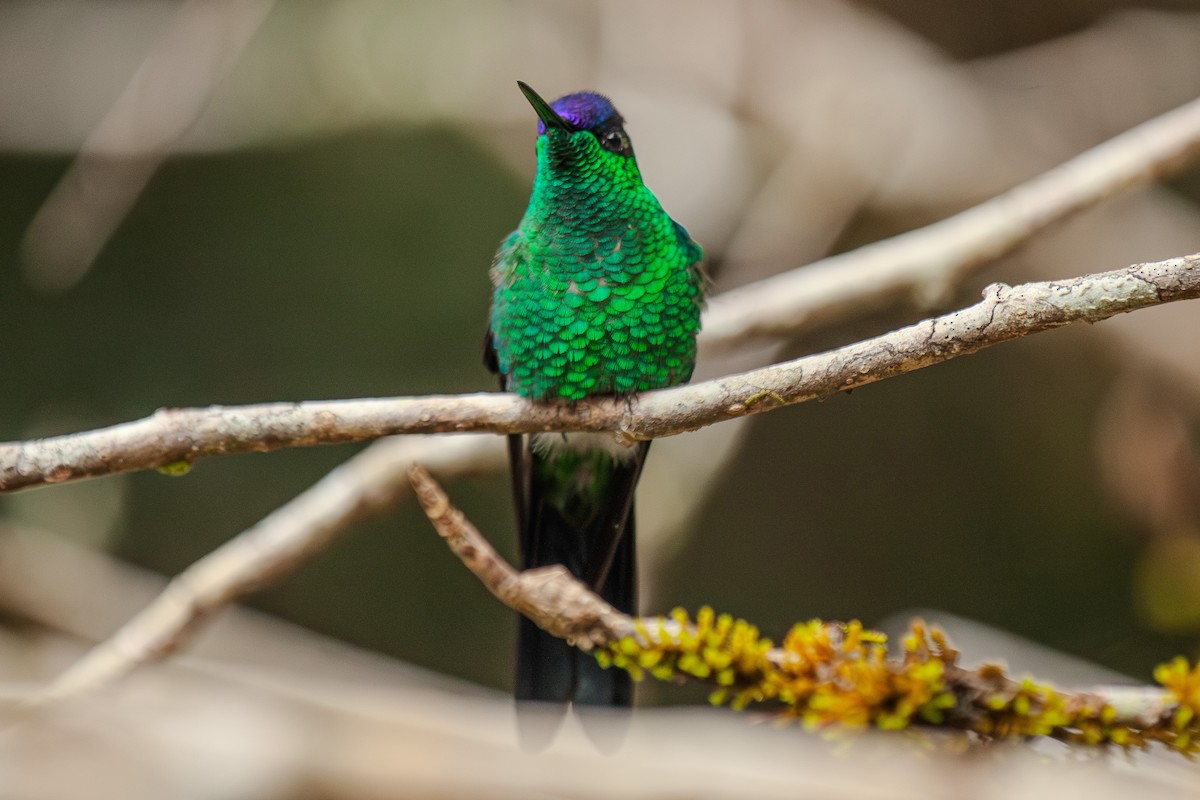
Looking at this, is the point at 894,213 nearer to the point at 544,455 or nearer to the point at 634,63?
the point at 634,63

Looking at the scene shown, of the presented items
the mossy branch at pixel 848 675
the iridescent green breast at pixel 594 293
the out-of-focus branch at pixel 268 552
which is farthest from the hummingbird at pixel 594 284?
the out-of-focus branch at pixel 268 552

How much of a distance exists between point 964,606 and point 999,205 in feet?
9.46

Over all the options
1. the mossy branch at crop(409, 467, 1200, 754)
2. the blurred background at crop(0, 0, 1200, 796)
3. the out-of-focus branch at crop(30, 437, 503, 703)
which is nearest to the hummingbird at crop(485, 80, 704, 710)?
the mossy branch at crop(409, 467, 1200, 754)

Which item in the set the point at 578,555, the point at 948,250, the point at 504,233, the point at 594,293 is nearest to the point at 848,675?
the point at 594,293

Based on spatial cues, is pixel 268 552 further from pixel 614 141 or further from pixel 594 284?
pixel 614 141

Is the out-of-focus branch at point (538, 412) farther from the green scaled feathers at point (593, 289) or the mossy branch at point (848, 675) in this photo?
the mossy branch at point (848, 675)

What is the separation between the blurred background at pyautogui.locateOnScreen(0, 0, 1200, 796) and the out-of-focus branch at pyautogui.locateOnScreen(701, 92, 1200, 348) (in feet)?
2.53

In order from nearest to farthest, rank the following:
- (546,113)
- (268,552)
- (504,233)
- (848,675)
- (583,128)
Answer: (848,675)
(546,113)
(583,128)
(268,552)
(504,233)

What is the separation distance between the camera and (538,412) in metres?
2.16

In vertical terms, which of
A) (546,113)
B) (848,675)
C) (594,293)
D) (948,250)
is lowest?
(848,675)

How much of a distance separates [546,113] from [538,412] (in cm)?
62

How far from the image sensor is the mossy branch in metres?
1.57

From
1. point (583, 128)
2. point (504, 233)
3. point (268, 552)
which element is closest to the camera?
point (583, 128)

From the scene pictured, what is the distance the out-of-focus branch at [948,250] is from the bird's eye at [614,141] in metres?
1.13
